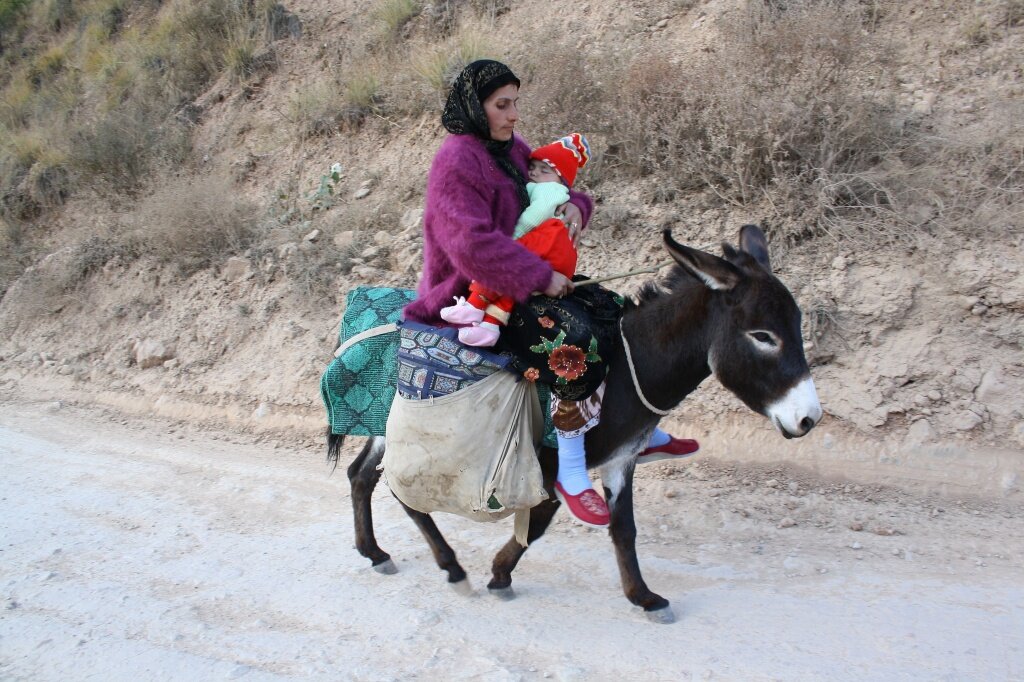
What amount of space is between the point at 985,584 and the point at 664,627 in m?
1.51

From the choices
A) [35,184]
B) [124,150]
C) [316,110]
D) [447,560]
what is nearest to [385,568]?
[447,560]

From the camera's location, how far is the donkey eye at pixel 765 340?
9.96 feet

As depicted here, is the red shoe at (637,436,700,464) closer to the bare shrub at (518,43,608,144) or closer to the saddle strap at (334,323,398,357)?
the saddle strap at (334,323,398,357)

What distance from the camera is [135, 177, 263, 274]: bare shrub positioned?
27.9 ft

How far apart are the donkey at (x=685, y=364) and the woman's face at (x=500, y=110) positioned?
90cm

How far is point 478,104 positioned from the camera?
3217 millimetres

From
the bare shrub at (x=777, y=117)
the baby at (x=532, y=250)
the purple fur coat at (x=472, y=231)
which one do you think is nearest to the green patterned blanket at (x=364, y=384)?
the purple fur coat at (x=472, y=231)

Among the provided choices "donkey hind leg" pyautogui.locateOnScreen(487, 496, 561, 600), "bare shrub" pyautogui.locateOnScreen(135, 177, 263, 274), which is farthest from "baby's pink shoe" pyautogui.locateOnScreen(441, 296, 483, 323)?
"bare shrub" pyautogui.locateOnScreen(135, 177, 263, 274)

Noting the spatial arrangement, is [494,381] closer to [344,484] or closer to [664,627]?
[664,627]

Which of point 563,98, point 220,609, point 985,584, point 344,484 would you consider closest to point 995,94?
point 563,98

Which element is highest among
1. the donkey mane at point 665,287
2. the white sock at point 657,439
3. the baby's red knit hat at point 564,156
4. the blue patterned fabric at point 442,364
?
the baby's red knit hat at point 564,156

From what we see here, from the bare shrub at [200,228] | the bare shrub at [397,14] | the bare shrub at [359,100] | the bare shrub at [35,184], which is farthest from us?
the bare shrub at [35,184]

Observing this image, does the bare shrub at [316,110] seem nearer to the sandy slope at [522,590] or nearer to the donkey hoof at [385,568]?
the sandy slope at [522,590]

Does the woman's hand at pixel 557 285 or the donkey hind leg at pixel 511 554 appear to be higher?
the woman's hand at pixel 557 285
